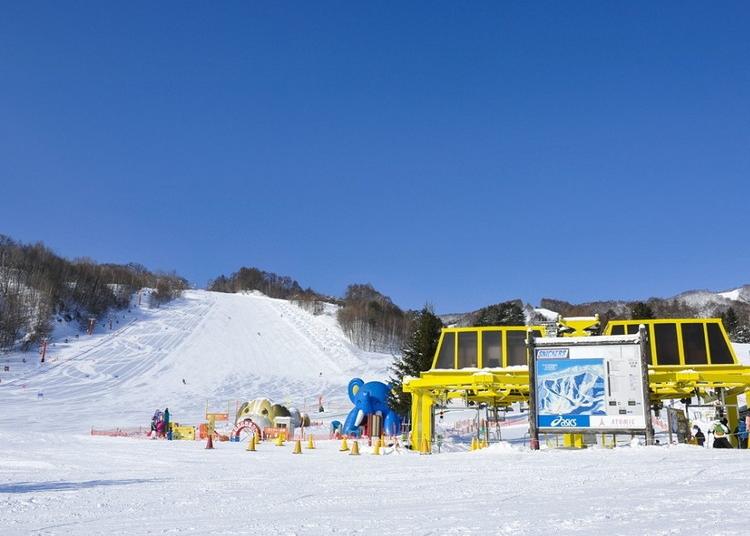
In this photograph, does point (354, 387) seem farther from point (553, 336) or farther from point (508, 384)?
point (553, 336)

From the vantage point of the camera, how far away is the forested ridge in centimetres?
6838

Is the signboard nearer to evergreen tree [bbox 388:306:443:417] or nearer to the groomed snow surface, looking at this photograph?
the groomed snow surface

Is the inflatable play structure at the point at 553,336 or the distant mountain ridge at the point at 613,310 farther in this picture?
the distant mountain ridge at the point at 613,310

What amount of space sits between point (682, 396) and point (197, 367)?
4635 cm

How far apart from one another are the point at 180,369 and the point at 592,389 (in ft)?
157

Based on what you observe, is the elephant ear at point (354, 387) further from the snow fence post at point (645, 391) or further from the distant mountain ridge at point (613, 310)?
the distant mountain ridge at point (613, 310)

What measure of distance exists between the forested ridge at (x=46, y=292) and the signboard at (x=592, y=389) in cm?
5983

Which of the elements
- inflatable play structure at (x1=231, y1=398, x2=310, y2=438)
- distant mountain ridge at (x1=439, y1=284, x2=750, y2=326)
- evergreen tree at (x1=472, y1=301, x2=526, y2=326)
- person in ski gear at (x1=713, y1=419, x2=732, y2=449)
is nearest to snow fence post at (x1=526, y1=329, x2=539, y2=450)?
person in ski gear at (x1=713, y1=419, x2=732, y2=449)

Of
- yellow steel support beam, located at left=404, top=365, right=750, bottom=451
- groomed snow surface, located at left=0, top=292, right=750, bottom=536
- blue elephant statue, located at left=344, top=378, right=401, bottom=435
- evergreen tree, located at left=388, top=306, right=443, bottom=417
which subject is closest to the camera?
groomed snow surface, located at left=0, top=292, right=750, bottom=536

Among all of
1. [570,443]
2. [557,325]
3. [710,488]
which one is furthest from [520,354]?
[710,488]

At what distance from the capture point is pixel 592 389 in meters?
15.5

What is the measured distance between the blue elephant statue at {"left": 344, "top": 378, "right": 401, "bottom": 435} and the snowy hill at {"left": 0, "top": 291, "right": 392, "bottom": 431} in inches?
418

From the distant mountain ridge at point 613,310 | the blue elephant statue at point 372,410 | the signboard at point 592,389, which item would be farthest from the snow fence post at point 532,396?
the distant mountain ridge at point 613,310

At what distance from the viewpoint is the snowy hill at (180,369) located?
42094mm
